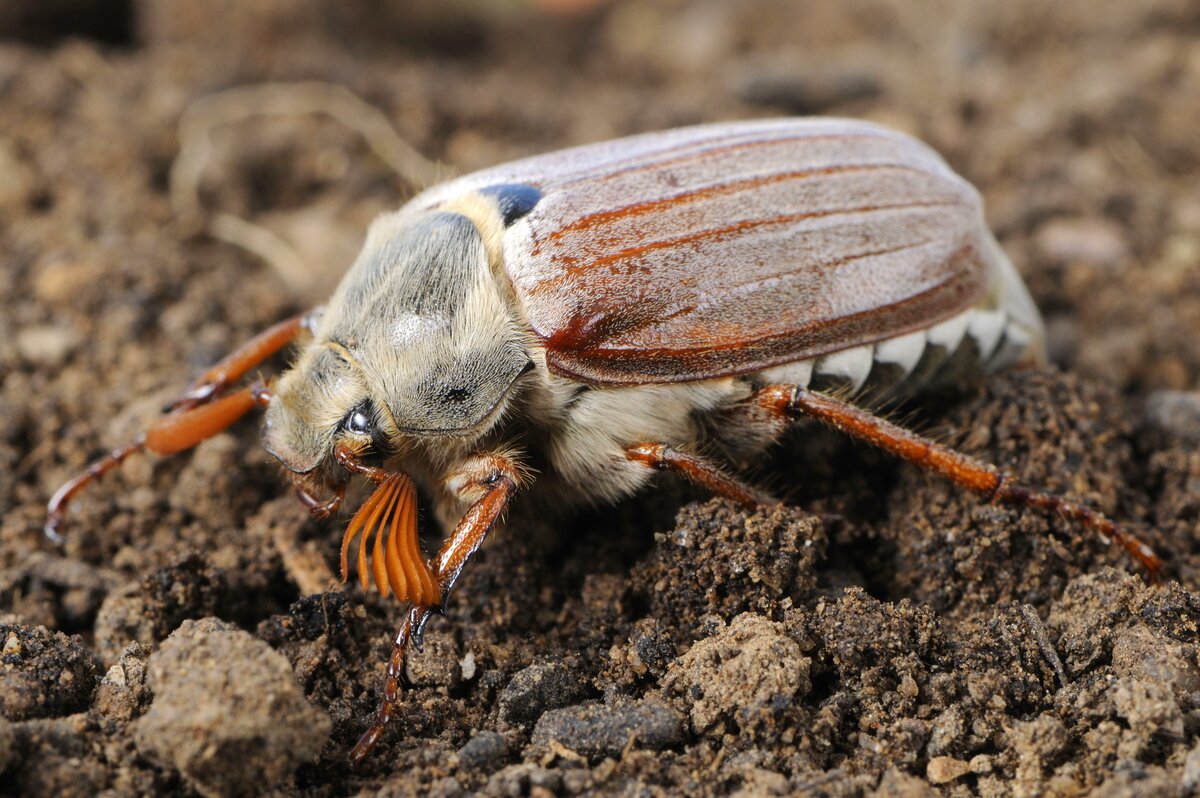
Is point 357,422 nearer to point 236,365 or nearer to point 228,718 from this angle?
point 236,365

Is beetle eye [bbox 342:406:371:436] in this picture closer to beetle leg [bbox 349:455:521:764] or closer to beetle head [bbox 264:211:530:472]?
beetle head [bbox 264:211:530:472]

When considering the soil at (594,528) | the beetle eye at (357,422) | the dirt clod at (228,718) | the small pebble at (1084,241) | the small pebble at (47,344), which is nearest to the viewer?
the dirt clod at (228,718)

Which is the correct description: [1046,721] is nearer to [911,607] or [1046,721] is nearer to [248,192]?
[911,607]

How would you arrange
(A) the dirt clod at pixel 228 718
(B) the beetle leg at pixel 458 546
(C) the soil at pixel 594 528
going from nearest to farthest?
(A) the dirt clod at pixel 228 718
(C) the soil at pixel 594 528
(B) the beetle leg at pixel 458 546

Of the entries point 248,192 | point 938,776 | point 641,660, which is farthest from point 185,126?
point 938,776

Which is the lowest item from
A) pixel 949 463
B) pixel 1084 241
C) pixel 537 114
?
pixel 1084 241

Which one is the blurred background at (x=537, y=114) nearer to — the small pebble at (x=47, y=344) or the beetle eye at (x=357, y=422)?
the small pebble at (x=47, y=344)

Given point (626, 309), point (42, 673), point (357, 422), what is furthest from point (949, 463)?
point (42, 673)

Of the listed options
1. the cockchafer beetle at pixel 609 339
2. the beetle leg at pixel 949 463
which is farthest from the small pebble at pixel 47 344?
the beetle leg at pixel 949 463
